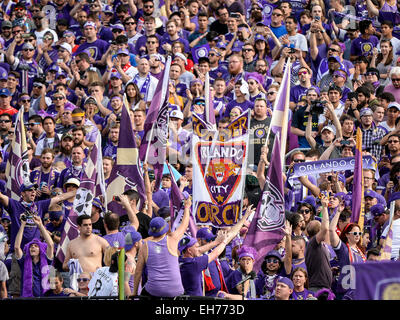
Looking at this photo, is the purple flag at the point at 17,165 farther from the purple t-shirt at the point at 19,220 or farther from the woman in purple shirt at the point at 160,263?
the woman in purple shirt at the point at 160,263

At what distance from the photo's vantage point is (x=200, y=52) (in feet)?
68.1

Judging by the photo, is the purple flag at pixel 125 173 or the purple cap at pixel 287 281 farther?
the purple flag at pixel 125 173

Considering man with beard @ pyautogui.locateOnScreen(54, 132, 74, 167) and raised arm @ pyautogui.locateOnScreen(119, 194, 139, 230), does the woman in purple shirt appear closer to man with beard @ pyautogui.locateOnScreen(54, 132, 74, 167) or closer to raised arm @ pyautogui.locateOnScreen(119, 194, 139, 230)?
raised arm @ pyautogui.locateOnScreen(119, 194, 139, 230)

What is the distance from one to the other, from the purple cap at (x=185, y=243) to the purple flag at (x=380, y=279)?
4.37m

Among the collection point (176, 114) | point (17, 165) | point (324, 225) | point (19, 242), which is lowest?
point (19, 242)

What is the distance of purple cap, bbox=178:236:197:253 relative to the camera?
1304cm

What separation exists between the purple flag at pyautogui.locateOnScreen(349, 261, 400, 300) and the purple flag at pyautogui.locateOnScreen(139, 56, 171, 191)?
7697mm

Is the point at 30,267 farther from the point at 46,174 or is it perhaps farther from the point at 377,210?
the point at 377,210

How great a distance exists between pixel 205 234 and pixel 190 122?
414 centimetres

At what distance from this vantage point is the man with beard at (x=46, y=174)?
56.6ft

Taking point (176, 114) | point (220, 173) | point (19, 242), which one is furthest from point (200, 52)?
point (19, 242)

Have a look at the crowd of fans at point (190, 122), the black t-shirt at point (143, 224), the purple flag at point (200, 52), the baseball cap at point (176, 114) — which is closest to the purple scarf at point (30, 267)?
the crowd of fans at point (190, 122)

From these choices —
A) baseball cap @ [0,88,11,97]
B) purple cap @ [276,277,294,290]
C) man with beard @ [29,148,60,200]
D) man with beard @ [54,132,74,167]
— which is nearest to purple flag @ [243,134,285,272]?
purple cap @ [276,277,294,290]

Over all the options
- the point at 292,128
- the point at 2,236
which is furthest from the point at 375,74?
the point at 2,236
